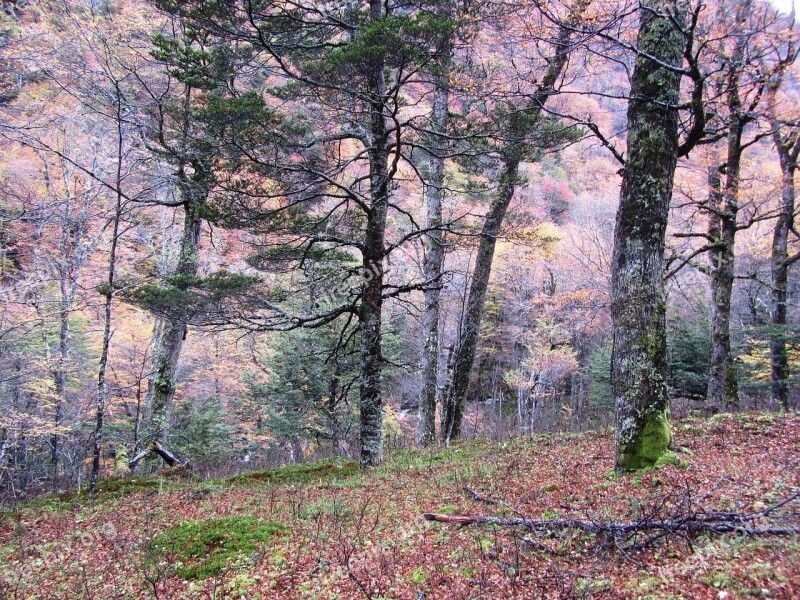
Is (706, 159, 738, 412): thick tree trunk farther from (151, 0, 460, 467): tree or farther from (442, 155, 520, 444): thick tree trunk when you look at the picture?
(151, 0, 460, 467): tree

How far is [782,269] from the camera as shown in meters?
12.4

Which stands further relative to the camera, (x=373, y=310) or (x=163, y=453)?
(x=163, y=453)

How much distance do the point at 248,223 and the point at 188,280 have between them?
138 cm

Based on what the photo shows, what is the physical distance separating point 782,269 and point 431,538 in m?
13.8

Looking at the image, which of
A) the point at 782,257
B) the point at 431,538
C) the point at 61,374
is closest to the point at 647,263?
the point at 431,538

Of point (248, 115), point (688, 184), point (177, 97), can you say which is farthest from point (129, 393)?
point (688, 184)

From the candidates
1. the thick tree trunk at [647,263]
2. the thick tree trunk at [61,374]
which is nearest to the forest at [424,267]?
the thick tree trunk at [647,263]

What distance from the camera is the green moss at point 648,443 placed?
475cm

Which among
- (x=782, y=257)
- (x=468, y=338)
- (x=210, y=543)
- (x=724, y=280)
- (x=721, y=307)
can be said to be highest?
(x=782, y=257)

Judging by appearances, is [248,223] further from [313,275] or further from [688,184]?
[688,184]

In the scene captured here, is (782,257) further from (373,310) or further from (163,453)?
(163,453)

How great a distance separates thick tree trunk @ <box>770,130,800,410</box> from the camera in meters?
11.4

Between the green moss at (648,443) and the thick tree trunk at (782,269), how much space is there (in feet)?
31.0

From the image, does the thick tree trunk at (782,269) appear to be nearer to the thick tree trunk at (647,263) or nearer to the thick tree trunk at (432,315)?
the thick tree trunk at (432,315)
